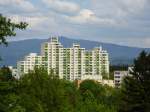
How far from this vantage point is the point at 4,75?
14.2 meters

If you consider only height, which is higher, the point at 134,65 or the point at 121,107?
the point at 134,65

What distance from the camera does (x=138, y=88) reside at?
37.6 metres

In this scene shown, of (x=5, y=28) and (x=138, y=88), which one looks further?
(x=138, y=88)

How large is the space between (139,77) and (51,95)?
5.76 meters

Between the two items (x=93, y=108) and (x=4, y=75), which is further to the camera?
(x=93, y=108)

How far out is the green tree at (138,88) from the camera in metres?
37.8

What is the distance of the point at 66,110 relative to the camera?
1484 inches

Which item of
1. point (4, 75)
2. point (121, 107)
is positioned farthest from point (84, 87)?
point (4, 75)

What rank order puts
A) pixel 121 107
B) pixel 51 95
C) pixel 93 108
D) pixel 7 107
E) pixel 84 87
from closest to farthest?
pixel 7 107
pixel 51 95
pixel 121 107
pixel 93 108
pixel 84 87

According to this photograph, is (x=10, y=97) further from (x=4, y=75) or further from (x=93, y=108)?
(x=93, y=108)

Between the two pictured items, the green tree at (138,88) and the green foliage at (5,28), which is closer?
the green foliage at (5,28)

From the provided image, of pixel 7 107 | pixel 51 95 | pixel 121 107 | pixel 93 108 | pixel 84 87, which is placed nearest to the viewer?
pixel 7 107

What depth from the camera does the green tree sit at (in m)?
37.8

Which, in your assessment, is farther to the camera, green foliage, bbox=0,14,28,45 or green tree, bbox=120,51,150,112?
green tree, bbox=120,51,150,112
